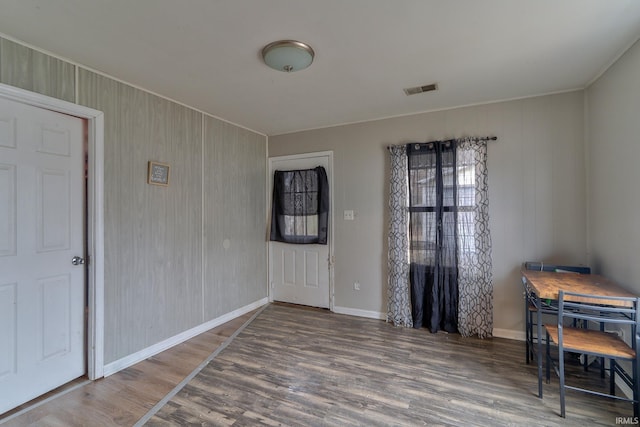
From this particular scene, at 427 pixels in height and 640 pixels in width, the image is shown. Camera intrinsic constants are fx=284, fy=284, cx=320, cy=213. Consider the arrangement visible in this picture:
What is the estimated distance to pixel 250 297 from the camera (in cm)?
388

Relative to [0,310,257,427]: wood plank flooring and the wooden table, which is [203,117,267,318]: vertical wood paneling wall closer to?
[0,310,257,427]: wood plank flooring

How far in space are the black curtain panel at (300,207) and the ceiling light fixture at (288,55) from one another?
176 centimetres

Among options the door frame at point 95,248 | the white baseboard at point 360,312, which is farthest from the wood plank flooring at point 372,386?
the door frame at point 95,248

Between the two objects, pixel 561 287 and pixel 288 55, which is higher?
pixel 288 55

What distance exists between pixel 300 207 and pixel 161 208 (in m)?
1.74

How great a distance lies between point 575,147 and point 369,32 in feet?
7.71

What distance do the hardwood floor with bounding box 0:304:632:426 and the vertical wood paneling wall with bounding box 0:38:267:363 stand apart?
48 cm

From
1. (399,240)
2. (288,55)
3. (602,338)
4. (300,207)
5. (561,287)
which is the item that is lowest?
(602,338)

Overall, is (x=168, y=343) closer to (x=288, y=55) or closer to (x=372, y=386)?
(x=372, y=386)

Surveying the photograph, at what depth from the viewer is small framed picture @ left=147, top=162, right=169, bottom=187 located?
266 centimetres

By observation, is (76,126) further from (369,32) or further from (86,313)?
(369,32)

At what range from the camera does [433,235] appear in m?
3.16

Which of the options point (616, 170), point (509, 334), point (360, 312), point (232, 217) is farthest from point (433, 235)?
point (232, 217)

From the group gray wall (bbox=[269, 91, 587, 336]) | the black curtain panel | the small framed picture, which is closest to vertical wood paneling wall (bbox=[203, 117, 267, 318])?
the black curtain panel
